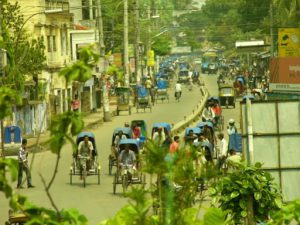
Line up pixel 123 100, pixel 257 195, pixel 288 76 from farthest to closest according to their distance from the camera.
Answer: pixel 123 100
pixel 288 76
pixel 257 195

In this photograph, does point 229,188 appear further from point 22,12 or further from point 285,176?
point 22,12

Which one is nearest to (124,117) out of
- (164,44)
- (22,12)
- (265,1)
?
(22,12)

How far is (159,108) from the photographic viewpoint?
59.8m

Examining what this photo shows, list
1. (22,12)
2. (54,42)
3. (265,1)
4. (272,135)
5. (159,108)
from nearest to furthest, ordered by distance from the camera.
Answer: (272,135) < (22,12) < (54,42) < (159,108) < (265,1)

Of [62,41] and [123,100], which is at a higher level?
[62,41]

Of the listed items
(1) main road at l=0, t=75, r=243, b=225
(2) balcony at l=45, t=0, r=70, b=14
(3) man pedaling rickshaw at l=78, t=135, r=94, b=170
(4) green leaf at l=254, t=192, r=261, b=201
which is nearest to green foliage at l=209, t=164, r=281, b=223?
(4) green leaf at l=254, t=192, r=261, b=201

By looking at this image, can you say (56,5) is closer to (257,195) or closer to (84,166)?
(84,166)

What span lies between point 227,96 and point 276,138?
45.0 metres

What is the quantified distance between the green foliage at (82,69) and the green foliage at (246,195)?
504 centimetres

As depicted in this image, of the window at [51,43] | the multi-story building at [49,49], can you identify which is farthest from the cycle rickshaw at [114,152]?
the window at [51,43]

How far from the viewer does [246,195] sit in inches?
438

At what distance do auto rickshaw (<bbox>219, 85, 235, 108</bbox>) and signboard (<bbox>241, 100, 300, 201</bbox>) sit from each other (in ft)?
146

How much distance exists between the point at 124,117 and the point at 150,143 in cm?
4635

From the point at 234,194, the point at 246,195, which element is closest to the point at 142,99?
the point at 234,194
